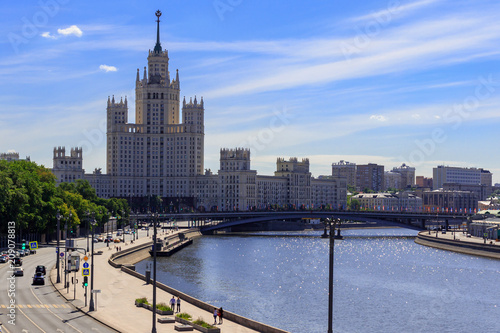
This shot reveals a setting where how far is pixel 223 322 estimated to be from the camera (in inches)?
2484

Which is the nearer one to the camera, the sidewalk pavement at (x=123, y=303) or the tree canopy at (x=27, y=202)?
the sidewalk pavement at (x=123, y=303)

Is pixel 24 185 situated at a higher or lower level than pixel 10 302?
higher

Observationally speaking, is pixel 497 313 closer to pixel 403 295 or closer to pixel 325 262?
pixel 403 295

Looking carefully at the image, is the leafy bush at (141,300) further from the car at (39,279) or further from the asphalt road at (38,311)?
the car at (39,279)

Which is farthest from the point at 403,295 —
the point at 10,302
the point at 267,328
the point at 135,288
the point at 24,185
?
the point at 24,185

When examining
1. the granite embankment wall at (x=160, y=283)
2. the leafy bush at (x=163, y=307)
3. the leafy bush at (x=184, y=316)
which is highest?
the leafy bush at (x=163, y=307)

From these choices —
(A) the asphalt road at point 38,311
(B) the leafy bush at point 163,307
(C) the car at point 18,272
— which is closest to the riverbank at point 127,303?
(B) the leafy bush at point 163,307

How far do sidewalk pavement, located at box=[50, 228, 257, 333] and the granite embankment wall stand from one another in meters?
0.60

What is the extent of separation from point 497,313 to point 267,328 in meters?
34.8

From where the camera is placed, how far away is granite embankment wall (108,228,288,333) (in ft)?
195

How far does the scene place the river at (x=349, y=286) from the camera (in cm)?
7581

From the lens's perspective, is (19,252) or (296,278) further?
(296,278)

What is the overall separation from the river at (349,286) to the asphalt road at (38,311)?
1924 centimetres

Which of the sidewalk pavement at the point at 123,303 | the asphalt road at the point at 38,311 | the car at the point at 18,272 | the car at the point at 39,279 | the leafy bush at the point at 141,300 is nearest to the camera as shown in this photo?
the asphalt road at the point at 38,311
